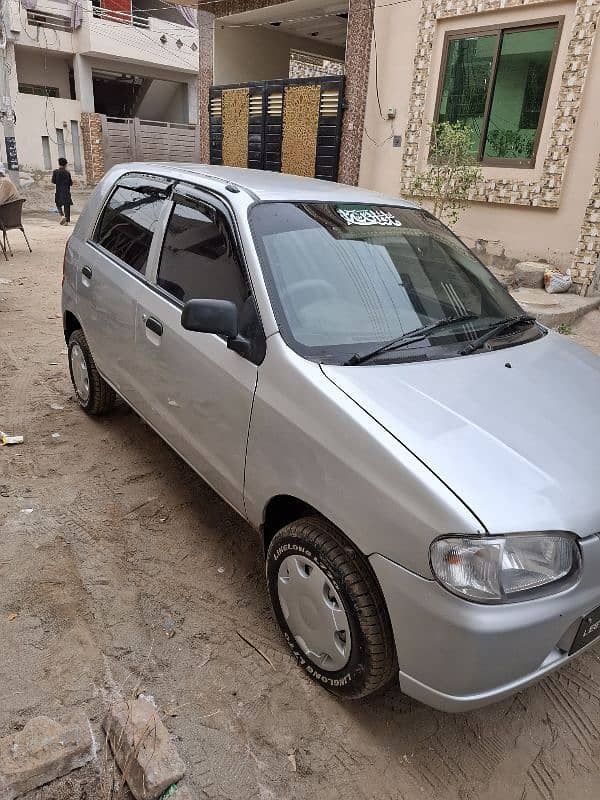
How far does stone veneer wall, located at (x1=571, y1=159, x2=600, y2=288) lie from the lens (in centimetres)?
742

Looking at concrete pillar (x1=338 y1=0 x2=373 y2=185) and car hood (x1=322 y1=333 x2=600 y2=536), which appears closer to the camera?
car hood (x1=322 y1=333 x2=600 y2=536)

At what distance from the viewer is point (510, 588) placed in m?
1.64

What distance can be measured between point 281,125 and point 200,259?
10155mm

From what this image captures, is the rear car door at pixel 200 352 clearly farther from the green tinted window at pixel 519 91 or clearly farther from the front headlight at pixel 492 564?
the green tinted window at pixel 519 91

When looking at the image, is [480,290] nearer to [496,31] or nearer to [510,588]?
[510,588]

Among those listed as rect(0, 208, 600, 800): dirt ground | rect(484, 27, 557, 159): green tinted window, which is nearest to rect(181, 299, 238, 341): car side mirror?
rect(0, 208, 600, 800): dirt ground

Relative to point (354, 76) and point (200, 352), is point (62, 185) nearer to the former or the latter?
point (354, 76)

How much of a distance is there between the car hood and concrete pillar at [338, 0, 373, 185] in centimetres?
916

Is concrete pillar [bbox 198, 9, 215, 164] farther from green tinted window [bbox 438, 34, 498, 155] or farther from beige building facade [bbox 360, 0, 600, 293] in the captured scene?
green tinted window [bbox 438, 34, 498, 155]

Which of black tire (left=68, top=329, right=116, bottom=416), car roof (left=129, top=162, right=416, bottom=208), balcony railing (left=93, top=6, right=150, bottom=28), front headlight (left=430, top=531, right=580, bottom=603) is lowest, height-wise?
black tire (left=68, top=329, right=116, bottom=416)

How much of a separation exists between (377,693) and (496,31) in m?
9.11

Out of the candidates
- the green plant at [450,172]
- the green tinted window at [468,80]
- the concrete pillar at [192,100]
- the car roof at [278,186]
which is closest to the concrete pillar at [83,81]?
the concrete pillar at [192,100]

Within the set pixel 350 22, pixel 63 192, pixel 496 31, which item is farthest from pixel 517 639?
pixel 63 192

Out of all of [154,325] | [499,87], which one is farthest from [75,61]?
[154,325]
